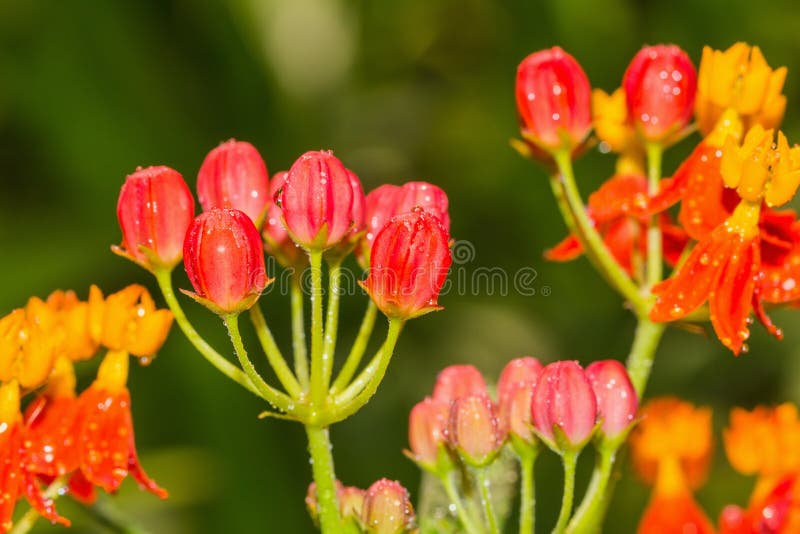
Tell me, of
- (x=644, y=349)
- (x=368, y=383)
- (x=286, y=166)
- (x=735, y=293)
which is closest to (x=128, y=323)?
(x=368, y=383)

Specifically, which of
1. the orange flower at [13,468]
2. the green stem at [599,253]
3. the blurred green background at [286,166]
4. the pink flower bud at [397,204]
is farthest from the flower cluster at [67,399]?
the blurred green background at [286,166]

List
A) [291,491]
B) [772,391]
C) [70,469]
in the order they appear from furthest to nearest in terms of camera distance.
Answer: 1. [772,391]
2. [291,491]
3. [70,469]

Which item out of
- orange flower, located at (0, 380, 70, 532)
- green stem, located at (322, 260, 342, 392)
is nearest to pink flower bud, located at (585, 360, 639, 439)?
green stem, located at (322, 260, 342, 392)

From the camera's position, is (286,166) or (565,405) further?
(286,166)

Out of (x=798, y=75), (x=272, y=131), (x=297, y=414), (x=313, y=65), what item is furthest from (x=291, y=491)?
(x=798, y=75)

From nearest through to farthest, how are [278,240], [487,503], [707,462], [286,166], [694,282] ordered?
[487,503] → [694,282] → [278,240] → [707,462] → [286,166]

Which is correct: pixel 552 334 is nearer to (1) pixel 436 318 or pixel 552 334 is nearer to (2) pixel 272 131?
(1) pixel 436 318

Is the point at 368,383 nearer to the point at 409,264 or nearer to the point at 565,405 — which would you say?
the point at 409,264
